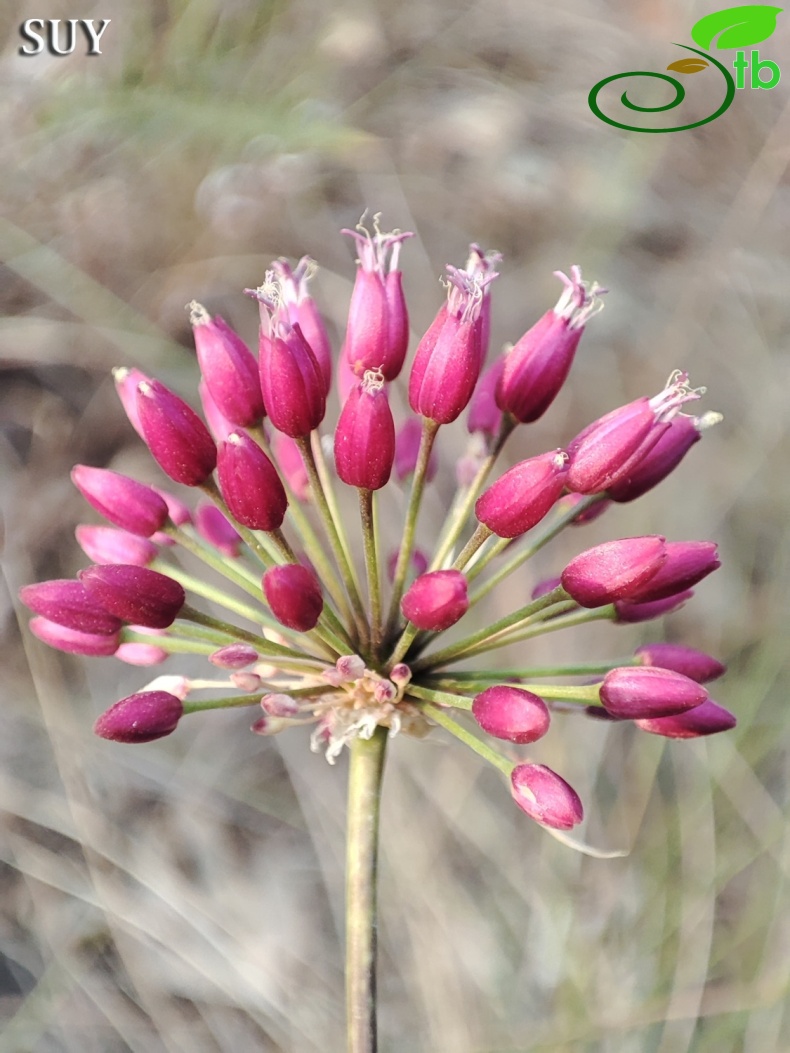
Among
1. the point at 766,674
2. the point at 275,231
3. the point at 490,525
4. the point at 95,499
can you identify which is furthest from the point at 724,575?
the point at 95,499

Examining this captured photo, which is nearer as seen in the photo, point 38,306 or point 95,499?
point 95,499

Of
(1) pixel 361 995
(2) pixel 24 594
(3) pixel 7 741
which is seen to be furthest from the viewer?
(3) pixel 7 741

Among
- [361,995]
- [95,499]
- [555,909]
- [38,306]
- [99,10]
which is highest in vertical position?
[99,10]

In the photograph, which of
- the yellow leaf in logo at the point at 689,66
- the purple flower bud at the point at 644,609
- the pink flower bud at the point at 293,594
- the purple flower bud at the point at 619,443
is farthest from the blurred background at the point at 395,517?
the pink flower bud at the point at 293,594

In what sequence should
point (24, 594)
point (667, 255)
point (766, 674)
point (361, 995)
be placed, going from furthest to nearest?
point (667, 255) < point (766, 674) < point (24, 594) < point (361, 995)

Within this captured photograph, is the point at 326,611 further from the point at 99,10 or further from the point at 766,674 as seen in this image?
the point at 99,10

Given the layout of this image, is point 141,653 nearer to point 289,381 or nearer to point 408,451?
point 289,381

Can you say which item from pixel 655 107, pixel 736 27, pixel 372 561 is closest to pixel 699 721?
pixel 372 561
